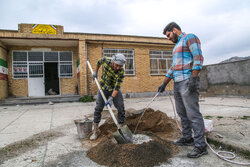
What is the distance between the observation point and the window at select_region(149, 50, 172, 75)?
13.1 metres

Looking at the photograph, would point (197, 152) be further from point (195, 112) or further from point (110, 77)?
point (110, 77)

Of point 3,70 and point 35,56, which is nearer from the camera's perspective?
point 3,70

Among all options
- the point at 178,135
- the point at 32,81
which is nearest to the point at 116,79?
the point at 178,135

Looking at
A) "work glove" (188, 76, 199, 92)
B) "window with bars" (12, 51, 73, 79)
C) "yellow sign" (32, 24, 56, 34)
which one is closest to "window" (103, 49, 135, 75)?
"window with bars" (12, 51, 73, 79)

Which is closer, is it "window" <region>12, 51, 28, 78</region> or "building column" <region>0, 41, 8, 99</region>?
"building column" <region>0, 41, 8, 99</region>

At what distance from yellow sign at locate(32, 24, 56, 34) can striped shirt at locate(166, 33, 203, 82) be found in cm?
972

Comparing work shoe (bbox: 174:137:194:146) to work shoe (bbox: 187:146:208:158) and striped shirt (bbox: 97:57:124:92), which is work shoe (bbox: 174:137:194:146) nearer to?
work shoe (bbox: 187:146:208:158)

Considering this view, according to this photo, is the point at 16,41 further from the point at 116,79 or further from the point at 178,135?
the point at 178,135

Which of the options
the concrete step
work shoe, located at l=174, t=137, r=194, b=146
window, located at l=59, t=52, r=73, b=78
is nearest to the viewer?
work shoe, located at l=174, t=137, r=194, b=146

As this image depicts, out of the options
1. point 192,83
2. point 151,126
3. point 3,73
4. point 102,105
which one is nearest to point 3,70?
point 3,73

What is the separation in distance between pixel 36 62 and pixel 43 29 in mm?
2549

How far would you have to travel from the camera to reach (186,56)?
106 inches

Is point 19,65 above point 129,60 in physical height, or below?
below

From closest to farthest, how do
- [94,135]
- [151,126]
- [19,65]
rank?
[94,135]
[151,126]
[19,65]
